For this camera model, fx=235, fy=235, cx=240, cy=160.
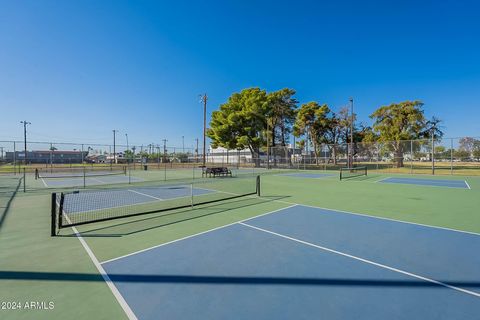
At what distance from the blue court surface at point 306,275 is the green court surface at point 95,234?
1.40ft

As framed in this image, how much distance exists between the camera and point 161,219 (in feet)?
24.6

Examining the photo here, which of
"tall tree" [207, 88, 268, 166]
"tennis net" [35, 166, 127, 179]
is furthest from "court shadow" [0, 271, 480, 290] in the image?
"tall tree" [207, 88, 268, 166]

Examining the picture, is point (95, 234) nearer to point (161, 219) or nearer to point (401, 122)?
point (161, 219)

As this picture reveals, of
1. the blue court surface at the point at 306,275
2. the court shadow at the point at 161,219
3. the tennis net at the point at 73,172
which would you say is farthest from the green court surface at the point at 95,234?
the tennis net at the point at 73,172

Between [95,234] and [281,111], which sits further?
[281,111]

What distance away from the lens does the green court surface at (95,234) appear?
10.8 feet

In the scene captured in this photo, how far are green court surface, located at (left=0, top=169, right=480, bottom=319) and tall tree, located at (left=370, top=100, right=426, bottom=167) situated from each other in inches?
1167

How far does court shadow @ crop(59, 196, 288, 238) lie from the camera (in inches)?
246

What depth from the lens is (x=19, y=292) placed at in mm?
3461

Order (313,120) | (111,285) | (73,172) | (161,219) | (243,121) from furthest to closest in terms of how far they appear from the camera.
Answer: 1. (313,120)
2. (243,121)
3. (73,172)
4. (161,219)
5. (111,285)

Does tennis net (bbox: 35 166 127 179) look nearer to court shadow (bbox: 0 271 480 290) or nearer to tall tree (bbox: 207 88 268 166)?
tall tree (bbox: 207 88 268 166)

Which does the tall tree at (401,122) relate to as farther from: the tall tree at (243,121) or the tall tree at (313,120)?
the tall tree at (243,121)

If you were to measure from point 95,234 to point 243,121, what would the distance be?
3534 centimetres

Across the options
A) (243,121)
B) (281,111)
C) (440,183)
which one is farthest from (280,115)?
(440,183)
